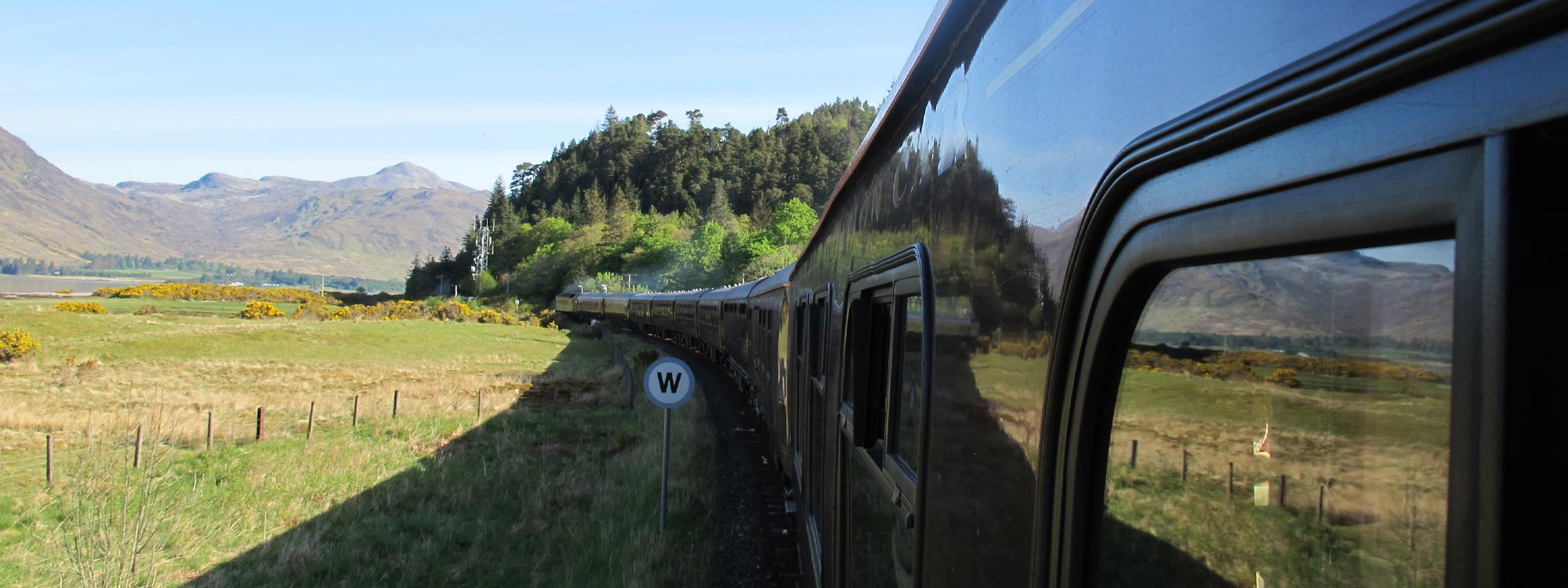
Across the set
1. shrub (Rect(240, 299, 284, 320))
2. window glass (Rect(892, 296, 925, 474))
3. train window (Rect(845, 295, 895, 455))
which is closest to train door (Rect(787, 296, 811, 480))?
train window (Rect(845, 295, 895, 455))

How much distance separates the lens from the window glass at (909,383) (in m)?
2.86

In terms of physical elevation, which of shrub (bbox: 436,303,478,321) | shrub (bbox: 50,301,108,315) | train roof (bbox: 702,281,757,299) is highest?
train roof (bbox: 702,281,757,299)

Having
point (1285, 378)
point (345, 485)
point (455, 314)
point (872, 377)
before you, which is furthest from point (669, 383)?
point (455, 314)

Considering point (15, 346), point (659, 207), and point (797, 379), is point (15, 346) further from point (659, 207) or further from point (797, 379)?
point (659, 207)

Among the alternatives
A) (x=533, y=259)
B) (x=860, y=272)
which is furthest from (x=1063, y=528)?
(x=533, y=259)

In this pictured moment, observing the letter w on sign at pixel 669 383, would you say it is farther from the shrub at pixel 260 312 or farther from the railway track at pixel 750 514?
the shrub at pixel 260 312

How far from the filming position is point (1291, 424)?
1.01 meters

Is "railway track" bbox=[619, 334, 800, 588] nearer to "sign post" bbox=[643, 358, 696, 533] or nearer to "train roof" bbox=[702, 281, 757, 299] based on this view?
"sign post" bbox=[643, 358, 696, 533]

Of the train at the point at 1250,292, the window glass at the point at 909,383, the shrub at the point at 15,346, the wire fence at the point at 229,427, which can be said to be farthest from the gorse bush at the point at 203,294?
Result: the train at the point at 1250,292

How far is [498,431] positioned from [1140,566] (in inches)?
680

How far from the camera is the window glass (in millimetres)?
2855

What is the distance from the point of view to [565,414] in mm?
19906

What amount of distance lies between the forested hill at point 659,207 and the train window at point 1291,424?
227ft

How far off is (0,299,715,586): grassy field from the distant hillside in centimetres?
748
